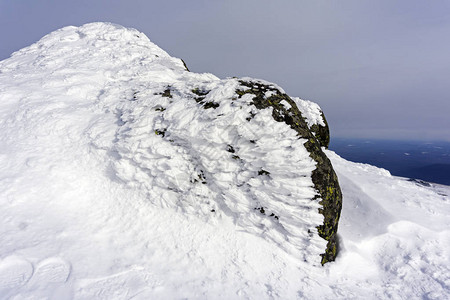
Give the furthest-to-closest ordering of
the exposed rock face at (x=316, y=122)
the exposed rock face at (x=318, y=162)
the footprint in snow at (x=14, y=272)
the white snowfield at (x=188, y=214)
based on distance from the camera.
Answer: the exposed rock face at (x=316, y=122), the exposed rock face at (x=318, y=162), the white snowfield at (x=188, y=214), the footprint in snow at (x=14, y=272)

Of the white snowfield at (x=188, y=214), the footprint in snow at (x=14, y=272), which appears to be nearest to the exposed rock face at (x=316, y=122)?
the white snowfield at (x=188, y=214)

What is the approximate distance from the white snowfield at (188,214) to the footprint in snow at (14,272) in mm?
25

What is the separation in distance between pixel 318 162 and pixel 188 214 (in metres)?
4.97

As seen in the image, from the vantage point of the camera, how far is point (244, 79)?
8102mm

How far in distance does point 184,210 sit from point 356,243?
6445 millimetres

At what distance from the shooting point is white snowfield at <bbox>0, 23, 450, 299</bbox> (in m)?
5.12

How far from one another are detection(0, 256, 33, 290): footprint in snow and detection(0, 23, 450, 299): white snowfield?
0.02 metres

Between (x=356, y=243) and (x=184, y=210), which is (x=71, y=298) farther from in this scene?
(x=356, y=243)

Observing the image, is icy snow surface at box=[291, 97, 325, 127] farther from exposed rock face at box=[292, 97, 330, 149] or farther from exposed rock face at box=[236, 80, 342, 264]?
exposed rock face at box=[236, 80, 342, 264]

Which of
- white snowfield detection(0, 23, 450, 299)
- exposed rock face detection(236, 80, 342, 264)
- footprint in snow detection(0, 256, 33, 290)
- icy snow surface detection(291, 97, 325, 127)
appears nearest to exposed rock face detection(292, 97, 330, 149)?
icy snow surface detection(291, 97, 325, 127)

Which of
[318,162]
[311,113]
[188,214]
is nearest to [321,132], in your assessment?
[311,113]

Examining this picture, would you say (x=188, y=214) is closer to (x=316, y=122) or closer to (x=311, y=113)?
(x=316, y=122)

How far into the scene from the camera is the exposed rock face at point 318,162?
6543 mm

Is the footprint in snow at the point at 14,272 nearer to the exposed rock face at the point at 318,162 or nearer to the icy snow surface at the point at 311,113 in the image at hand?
the exposed rock face at the point at 318,162
